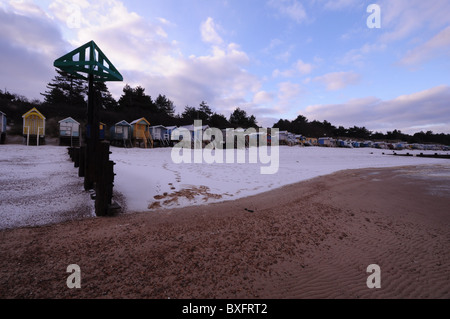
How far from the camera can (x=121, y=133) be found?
26703 millimetres

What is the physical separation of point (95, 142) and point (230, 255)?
4.31 metres

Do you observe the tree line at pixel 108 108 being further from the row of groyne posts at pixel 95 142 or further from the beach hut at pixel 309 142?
the beach hut at pixel 309 142

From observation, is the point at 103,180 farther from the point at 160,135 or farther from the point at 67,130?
the point at 160,135

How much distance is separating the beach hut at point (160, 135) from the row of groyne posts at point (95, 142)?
24670 millimetres

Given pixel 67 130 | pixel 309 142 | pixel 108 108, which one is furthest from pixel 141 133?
pixel 309 142

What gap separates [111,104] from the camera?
42.5 meters

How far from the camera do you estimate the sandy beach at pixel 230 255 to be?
237 centimetres

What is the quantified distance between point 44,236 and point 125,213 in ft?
5.17

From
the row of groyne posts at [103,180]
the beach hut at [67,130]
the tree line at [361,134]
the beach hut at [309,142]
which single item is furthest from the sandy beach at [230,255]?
the tree line at [361,134]

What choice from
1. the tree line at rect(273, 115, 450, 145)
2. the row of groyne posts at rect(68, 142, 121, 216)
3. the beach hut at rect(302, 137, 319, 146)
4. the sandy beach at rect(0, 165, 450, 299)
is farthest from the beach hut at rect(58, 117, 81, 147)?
the tree line at rect(273, 115, 450, 145)
